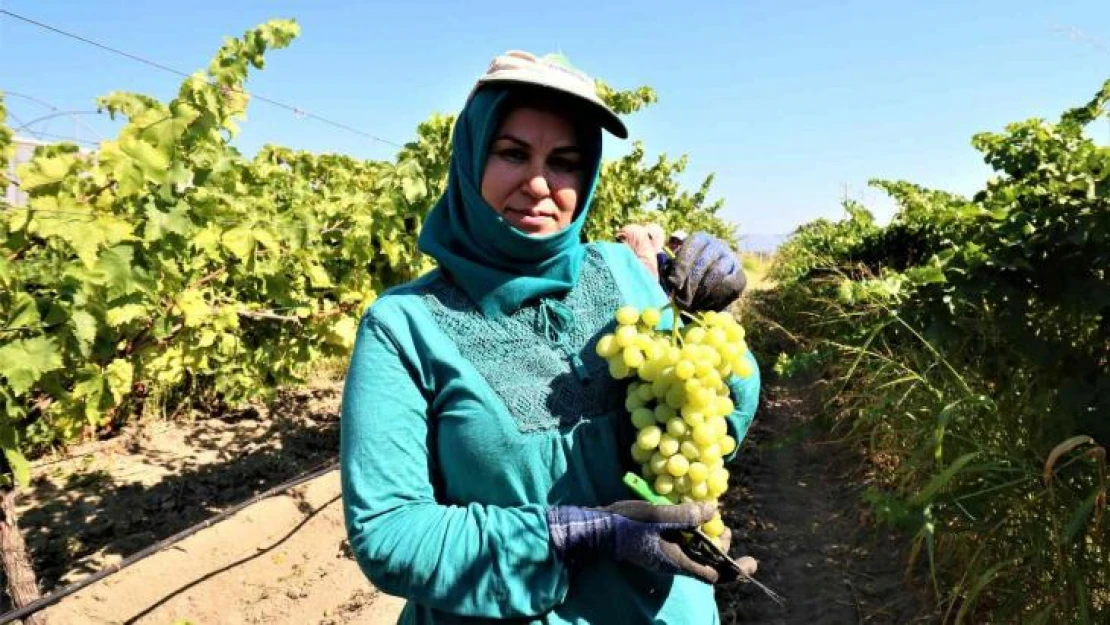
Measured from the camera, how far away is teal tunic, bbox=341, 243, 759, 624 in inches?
42.3

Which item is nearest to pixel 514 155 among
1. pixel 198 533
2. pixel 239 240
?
pixel 239 240

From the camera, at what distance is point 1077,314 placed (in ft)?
7.97

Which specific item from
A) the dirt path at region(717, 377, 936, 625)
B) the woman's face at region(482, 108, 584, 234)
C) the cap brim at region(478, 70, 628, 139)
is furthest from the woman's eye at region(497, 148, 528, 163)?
the dirt path at region(717, 377, 936, 625)

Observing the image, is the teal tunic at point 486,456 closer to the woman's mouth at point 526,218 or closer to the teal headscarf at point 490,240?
the teal headscarf at point 490,240

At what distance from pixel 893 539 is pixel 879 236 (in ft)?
14.6

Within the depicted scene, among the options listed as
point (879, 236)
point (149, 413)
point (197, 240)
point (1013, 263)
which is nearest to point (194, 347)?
point (197, 240)

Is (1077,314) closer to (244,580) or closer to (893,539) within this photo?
(893,539)

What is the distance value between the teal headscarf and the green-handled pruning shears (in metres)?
0.36

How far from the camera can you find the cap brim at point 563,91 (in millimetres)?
1135

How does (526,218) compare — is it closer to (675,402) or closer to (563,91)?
(563,91)

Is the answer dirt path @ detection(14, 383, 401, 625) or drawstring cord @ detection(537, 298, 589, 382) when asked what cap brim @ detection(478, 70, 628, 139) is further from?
dirt path @ detection(14, 383, 401, 625)

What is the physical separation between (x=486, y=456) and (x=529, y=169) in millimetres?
465

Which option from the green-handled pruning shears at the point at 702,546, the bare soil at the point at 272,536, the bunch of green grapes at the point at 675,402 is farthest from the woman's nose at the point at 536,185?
the bare soil at the point at 272,536

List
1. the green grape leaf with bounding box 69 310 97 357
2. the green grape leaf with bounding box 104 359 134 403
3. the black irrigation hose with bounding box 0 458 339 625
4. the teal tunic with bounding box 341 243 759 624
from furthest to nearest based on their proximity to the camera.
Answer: the green grape leaf with bounding box 104 359 134 403, the black irrigation hose with bounding box 0 458 339 625, the green grape leaf with bounding box 69 310 97 357, the teal tunic with bounding box 341 243 759 624
